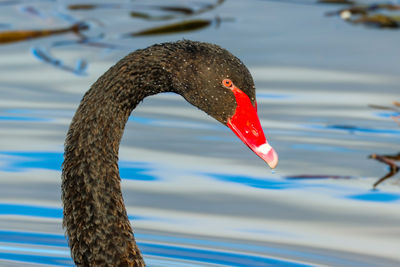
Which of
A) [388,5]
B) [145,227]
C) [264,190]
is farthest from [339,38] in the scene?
[145,227]

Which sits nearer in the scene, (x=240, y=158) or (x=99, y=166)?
(x=99, y=166)

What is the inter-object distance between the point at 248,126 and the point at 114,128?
513 mm

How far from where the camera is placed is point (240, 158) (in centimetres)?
571

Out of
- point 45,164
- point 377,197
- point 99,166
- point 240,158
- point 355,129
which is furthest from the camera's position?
point 355,129

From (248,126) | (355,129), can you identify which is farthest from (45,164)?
(248,126)

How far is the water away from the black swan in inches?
27.6

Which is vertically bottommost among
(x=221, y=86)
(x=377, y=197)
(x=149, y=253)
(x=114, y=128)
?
(x=149, y=253)

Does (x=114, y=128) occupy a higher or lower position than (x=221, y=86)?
lower

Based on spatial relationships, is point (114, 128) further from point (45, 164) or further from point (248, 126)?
point (45, 164)

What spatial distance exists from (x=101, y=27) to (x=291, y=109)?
92.6 inches

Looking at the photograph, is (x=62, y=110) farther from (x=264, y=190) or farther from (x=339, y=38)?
(x=339, y=38)

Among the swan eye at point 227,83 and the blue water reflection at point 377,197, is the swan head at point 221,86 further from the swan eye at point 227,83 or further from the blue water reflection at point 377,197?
the blue water reflection at point 377,197

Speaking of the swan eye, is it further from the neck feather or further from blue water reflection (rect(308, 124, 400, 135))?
blue water reflection (rect(308, 124, 400, 135))

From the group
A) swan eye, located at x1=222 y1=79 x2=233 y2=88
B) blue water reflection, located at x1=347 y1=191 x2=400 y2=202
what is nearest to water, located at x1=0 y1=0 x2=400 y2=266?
blue water reflection, located at x1=347 y1=191 x2=400 y2=202
